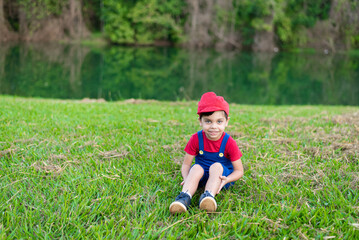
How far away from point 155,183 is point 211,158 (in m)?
0.55

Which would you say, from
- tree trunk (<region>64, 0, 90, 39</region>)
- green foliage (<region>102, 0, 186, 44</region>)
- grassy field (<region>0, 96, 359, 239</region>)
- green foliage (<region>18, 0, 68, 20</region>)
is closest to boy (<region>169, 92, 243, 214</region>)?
grassy field (<region>0, 96, 359, 239</region>)

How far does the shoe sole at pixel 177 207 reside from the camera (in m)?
2.35

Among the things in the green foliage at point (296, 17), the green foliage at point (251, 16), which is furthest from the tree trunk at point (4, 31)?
the green foliage at point (296, 17)

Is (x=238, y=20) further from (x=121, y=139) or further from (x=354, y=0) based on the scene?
(x=121, y=139)

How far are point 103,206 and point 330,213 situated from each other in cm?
170

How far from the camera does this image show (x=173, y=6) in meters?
41.8

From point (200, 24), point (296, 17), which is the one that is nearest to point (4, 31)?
point (200, 24)

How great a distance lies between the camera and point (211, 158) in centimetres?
281

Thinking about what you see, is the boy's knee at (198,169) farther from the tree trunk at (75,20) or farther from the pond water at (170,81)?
the tree trunk at (75,20)

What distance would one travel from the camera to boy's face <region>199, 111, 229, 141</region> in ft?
8.63

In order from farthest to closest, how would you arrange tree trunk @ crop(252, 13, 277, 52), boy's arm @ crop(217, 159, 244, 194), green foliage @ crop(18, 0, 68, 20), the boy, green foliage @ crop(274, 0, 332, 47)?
tree trunk @ crop(252, 13, 277, 52)
green foliage @ crop(274, 0, 332, 47)
green foliage @ crop(18, 0, 68, 20)
boy's arm @ crop(217, 159, 244, 194)
the boy

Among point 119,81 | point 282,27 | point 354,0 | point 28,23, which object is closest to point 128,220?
point 119,81

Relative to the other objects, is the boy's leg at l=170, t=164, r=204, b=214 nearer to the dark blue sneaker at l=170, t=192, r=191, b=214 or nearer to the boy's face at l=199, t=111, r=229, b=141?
the dark blue sneaker at l=170, t=192, r=191, b=214

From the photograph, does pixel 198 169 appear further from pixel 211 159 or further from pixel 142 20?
pixel 142 20
